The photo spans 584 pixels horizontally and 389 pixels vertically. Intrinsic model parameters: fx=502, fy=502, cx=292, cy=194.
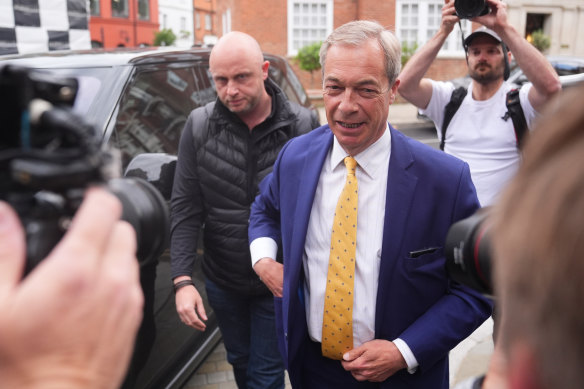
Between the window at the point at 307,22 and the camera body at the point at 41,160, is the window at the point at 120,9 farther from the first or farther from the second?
the camera body at the point at 41,160

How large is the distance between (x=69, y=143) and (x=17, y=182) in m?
0.07

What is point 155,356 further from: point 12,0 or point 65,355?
point 12,0

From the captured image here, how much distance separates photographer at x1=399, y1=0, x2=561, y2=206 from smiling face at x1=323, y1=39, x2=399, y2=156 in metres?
1.11

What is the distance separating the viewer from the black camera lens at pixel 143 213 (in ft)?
2.39

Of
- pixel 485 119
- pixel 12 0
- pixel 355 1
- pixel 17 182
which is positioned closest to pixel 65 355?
pixel 17 182

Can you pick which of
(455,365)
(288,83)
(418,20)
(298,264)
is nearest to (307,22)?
(418,20)

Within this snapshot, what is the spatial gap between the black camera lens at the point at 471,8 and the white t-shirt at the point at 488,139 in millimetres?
517

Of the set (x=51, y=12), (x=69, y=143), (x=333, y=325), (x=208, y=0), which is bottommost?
(x=333, y=325)

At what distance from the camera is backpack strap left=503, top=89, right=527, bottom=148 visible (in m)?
2.62

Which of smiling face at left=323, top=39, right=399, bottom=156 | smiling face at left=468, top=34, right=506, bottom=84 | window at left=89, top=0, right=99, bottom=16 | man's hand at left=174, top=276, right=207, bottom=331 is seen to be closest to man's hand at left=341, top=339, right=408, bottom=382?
smiling face at left=323, top=39, right=399, bottom=156

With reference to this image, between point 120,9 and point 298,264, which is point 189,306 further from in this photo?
point 120,9

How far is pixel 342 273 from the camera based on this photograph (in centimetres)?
167

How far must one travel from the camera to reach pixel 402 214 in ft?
5.25

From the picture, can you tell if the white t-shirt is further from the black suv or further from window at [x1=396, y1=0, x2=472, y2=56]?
window at [x1=396, y1=0, x2=472, y2=56]
